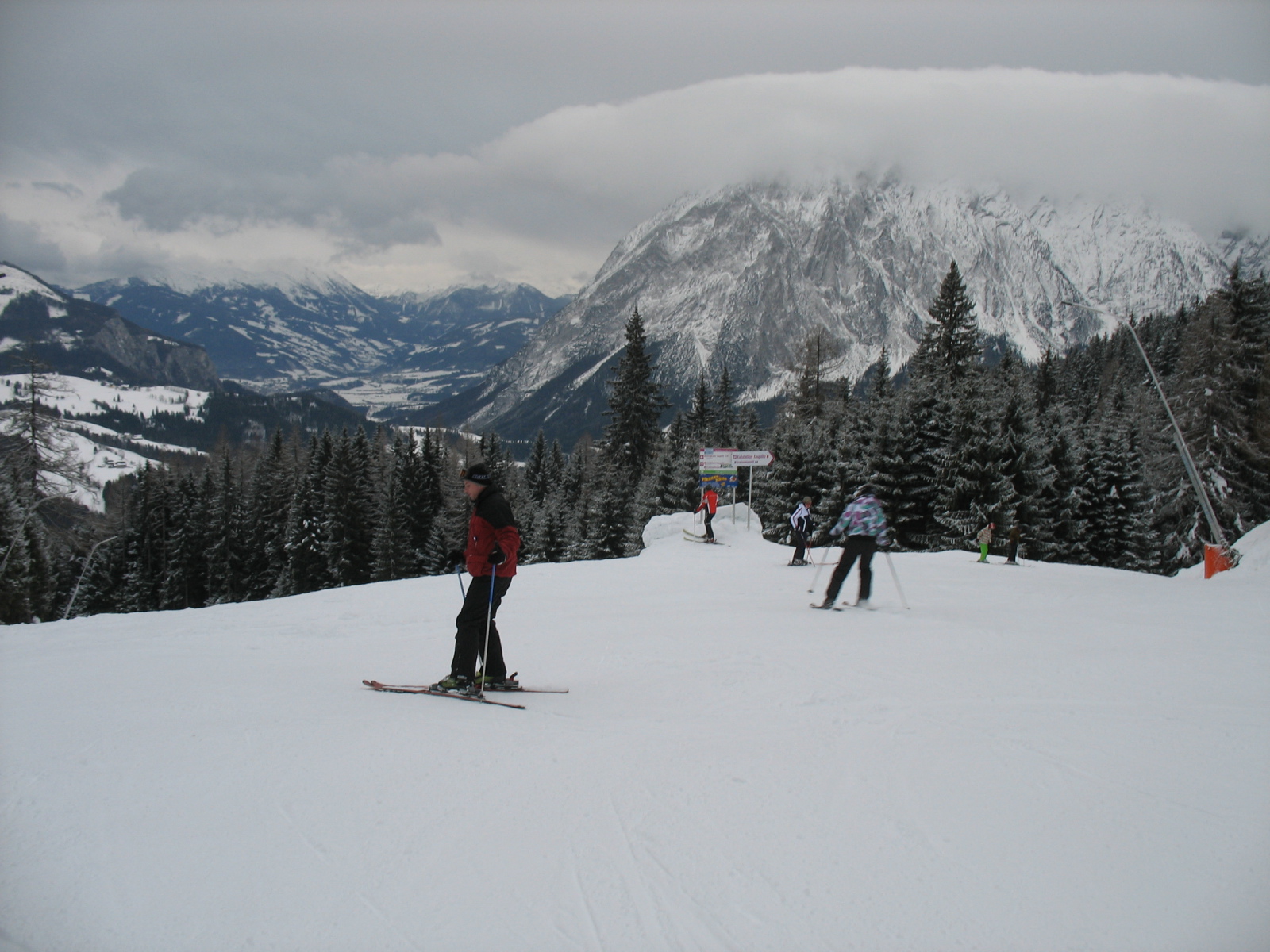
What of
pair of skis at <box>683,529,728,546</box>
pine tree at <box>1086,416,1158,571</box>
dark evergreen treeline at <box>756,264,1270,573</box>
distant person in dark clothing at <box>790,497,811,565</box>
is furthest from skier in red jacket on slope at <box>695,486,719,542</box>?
pine tree at <box>1086,416,1158,571</box>

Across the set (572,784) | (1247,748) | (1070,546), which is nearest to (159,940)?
(572,784)

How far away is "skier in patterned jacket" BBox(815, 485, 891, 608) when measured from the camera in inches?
425

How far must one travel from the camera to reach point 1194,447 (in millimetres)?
28969

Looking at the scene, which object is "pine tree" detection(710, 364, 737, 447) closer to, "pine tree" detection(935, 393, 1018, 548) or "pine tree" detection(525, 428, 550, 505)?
"pine tree" detection(525, 428, 550, 505)

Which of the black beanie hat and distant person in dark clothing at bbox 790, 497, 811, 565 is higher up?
the black beanie hat

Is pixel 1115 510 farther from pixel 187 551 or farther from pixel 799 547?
pixel 187 551

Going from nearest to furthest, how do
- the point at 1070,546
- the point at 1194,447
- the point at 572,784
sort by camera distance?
the point at 572,784
the point at 1194,447
the point at 1070,546

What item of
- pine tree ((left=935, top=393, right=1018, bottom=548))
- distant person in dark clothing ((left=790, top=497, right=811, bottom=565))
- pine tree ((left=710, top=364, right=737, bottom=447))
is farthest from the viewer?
pine tree ((left=710, top=364, right=737, bottom=447))

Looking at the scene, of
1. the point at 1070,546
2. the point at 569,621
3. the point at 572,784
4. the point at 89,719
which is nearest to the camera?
the point at 572,784

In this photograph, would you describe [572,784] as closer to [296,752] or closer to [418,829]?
[418,829]

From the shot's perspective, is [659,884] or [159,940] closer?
[159,940]

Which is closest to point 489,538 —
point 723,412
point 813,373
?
point 813,373

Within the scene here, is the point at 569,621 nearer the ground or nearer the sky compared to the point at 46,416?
nearer the ground

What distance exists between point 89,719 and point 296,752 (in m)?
1.86
